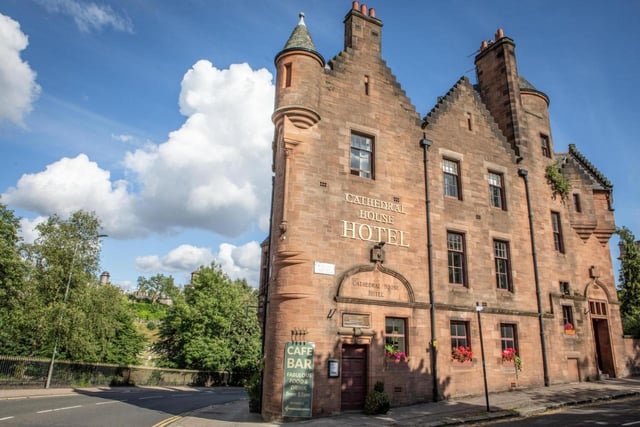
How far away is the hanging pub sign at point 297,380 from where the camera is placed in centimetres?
1298

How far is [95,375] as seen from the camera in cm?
2973

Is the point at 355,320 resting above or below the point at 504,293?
below

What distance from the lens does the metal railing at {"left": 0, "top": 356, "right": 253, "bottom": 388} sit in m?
23.4

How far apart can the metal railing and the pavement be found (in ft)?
18.8

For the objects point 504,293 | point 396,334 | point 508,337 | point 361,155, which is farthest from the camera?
point 504,293

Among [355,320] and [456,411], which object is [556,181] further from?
[355,320]

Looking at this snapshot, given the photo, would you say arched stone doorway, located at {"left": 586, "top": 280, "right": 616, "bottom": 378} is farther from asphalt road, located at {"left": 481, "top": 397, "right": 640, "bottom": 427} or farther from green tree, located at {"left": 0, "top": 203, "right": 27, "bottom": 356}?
green tree, located at {"left": 0, "top": 203, "right": 27, "bottom": 356}

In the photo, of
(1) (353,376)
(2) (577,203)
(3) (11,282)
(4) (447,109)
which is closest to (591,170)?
(2) (577,203)

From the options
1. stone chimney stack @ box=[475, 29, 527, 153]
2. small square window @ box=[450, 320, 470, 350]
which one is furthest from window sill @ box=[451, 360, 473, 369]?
stone chimney stack @ box=[475, 29, 527, 153]

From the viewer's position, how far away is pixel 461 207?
18906 mm

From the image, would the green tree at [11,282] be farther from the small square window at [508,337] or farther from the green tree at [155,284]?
the green tree at [155,284]

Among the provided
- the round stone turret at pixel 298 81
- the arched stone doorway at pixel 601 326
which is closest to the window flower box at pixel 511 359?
the arched stone doorway at pixel 601 326

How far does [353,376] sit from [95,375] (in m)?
24.1

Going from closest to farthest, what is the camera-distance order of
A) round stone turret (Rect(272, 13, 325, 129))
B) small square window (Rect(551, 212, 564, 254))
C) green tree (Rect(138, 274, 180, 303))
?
round stone turret (Rect(272, 13, 325, 129)) < small square window (Rect(551, 212, 564, 254)) < green tree (Rect(138, 274, 180, 303))
